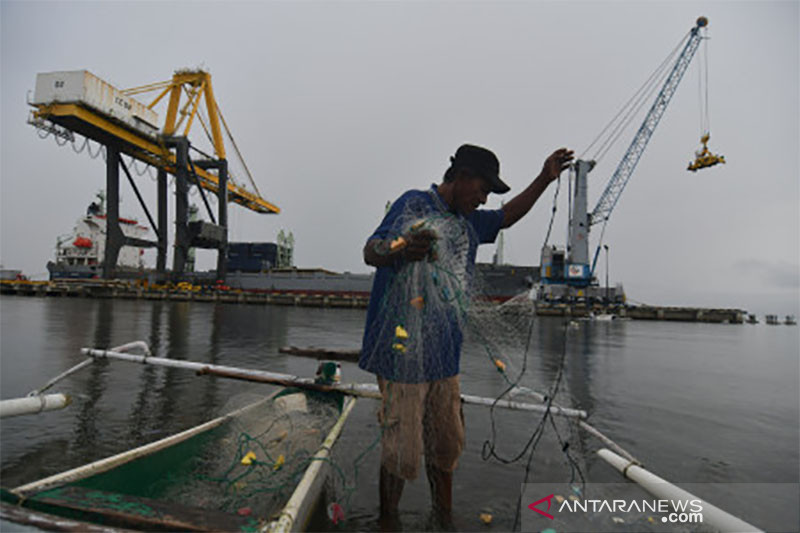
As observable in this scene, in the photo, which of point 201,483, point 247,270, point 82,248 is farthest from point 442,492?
point 82,248

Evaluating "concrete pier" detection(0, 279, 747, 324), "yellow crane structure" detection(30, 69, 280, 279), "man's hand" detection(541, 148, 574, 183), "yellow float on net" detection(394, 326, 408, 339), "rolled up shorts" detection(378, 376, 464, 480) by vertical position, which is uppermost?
"yellow crane structure" detection(30, 69, 280, 279)

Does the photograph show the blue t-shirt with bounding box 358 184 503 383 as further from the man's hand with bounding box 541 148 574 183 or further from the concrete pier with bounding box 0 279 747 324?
the concrete pier with bounding box 0 279 747 324

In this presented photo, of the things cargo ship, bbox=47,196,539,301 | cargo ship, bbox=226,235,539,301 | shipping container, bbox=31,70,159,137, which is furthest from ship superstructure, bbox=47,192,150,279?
shipping container, bbox=31,70,159,137

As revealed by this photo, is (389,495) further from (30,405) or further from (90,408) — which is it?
(90,408)

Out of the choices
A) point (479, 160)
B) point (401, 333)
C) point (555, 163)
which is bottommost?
point (401, 333)

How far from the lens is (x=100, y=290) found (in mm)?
35750

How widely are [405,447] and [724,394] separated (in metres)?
9.34

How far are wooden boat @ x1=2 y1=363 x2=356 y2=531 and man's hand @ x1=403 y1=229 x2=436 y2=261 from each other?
1515 millimetres

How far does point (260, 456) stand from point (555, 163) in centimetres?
365

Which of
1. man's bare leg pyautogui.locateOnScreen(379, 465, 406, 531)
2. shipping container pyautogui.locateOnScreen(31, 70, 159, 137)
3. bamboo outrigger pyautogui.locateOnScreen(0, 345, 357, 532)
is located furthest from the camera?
shipping container pyautogui.locateOnScreen(31, 70, 159, 137)

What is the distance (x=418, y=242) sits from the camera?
1955 mm

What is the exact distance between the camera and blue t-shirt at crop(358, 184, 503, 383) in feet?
7.38

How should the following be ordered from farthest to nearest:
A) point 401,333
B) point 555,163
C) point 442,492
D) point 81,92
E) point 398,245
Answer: point 81,92 < point 555,163 < point 442,492 < point 401,333 < point 398,245

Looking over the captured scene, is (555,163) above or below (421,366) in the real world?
above
